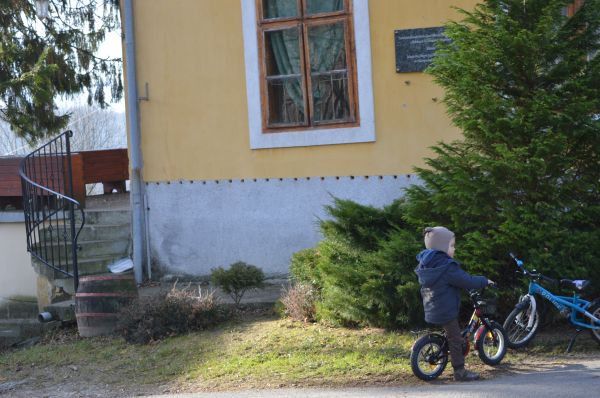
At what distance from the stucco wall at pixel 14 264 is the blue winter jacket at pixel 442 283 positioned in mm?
7446

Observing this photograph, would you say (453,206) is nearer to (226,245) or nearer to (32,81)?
(226,245)

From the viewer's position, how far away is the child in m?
7.16

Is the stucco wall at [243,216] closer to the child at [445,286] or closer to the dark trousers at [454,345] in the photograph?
the child at [445,286]

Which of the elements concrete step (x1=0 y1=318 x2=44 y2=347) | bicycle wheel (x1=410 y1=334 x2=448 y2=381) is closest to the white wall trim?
concrete step (x1=0 y1=318 x2=44 y2=347)

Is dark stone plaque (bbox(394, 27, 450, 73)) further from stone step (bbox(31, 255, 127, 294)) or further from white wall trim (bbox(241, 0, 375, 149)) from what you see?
stone step (bbox(31, 255, 127, 294))

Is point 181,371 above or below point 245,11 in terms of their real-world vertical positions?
below

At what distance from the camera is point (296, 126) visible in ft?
38.2

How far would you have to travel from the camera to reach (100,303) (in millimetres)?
9891

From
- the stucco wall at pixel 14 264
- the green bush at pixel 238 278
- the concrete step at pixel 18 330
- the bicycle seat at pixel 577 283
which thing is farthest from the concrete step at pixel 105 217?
the bicycle seat at pixel 577 283

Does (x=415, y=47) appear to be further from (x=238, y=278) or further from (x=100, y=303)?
(x=100, y=303)

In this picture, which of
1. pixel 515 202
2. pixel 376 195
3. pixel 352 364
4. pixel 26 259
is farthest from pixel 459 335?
pixel 26 259

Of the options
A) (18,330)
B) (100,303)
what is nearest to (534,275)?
(100,303)

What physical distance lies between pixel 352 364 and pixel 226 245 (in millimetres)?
4327

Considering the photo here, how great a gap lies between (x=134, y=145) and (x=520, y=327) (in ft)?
19.9
